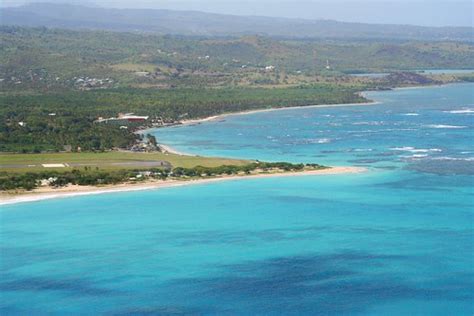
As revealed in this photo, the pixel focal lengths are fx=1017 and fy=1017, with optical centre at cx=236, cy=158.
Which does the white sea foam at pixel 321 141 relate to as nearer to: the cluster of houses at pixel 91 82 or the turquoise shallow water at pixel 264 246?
the turquoise shallow water at pixel 264 246

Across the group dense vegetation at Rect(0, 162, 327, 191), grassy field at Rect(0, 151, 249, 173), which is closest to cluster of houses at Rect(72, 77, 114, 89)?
grassy field at Rect(0, 151, 249, 173)

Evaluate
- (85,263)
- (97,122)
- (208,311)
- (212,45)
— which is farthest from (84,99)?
(212,45)

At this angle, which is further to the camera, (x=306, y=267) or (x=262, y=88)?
(x=262, y=88)

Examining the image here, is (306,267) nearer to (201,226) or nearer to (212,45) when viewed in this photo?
(201,226)

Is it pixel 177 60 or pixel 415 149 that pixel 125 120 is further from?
pixel 177 60

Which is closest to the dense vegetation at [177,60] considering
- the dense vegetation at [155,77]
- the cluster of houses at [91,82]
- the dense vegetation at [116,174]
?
the cluster of houses at [91,82]

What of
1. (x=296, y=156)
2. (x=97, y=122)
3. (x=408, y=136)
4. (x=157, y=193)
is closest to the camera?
(x=157, y=193)
